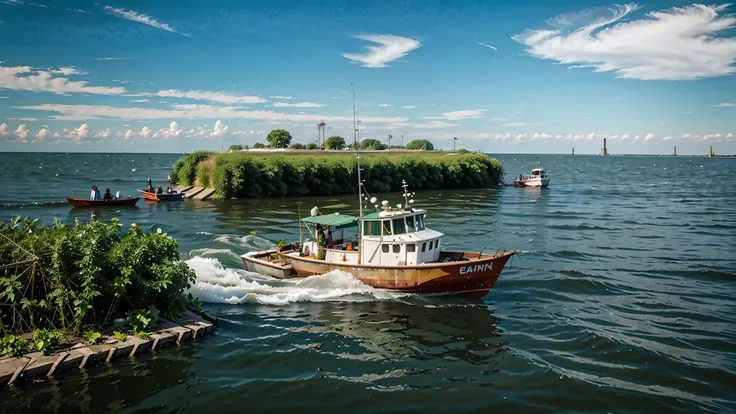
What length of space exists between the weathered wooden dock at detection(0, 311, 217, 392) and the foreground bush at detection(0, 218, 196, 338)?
723 mm

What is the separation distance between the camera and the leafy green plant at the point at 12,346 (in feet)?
47.7

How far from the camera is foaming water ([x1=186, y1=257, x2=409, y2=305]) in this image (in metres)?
23.6

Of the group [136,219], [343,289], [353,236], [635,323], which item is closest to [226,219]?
[136,219]

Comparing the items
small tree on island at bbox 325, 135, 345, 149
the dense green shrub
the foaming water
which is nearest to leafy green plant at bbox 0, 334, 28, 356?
the foaming water

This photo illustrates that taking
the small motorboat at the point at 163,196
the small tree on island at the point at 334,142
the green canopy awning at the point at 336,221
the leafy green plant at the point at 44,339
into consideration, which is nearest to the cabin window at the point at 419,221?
the green canopy awning at the point at 336,221

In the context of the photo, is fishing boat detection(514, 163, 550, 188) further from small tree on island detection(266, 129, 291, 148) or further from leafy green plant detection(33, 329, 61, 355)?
leafy green plant detection(33, 329, 61, 355)

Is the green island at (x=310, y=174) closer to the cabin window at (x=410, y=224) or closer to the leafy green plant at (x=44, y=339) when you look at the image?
the cabin window at (x=410, y=224)

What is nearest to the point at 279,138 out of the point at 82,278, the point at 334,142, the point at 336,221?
the point at 334,142

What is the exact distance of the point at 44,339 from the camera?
15008 mm

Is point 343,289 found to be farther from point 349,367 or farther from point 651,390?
point 651,390

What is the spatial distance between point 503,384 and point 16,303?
15103 millimetres

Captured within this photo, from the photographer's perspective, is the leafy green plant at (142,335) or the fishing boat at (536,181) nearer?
the leafy green plant at (142,335)

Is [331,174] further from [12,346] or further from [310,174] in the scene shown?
[12,346]

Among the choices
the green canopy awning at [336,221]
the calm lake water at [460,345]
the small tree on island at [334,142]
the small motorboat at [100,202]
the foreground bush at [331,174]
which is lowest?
the calm lake water at [460,345]
